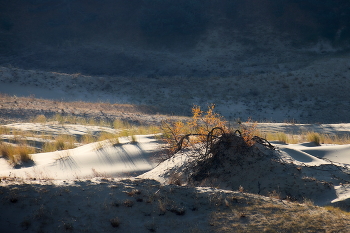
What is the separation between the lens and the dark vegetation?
39938mm

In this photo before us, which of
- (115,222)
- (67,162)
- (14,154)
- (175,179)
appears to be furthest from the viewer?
(14,154)

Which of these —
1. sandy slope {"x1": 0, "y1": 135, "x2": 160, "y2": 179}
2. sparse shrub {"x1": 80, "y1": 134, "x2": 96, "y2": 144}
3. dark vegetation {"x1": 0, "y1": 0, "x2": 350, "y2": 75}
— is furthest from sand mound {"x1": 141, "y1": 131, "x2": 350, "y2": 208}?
dark vegetation {"x1": 0, "y1": 0, "x2": 350, "y2": 75}

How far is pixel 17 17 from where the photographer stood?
4572 cm

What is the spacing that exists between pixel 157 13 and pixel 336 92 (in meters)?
26.5

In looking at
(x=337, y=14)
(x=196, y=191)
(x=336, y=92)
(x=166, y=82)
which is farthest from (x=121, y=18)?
(x=196, y=191)

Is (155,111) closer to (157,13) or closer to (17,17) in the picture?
(157,13)

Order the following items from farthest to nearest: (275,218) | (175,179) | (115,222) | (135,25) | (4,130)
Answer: (135,25), (4,130), (175,179), (275,218), (115,222)

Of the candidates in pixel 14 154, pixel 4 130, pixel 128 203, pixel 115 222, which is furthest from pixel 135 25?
pixel 115 222

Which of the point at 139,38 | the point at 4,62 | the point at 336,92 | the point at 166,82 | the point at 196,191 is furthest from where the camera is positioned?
the point at 139,38

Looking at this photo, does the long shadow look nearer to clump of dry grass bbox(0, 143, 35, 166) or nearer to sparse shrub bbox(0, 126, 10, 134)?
clump of dry grass bbox(0, 143, 35, 166)

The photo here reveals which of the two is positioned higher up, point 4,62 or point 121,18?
point 121,18

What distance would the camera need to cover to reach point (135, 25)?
45219 mm

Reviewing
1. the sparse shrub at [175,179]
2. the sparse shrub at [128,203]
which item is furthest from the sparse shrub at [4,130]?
the sparse shrub at [128,203]

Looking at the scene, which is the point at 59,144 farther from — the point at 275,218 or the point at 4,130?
the point at 275,218
